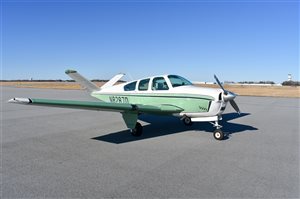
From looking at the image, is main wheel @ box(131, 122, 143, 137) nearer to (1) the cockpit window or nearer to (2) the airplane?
(2) the airplane

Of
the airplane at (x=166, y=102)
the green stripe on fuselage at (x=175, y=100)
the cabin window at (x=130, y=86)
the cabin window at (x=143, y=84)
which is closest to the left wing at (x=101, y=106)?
the airplane at (x=166, y=102)

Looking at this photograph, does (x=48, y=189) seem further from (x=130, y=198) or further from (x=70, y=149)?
(x=70, y=149)

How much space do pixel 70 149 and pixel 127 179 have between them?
2.34m

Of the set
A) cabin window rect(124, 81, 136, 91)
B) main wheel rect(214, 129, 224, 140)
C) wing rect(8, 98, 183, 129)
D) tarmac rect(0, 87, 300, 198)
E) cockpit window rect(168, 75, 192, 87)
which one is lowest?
tarmac rect(0, 87, 300, 198)

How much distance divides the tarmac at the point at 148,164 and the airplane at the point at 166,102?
64 cm

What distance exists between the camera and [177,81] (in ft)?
24.2

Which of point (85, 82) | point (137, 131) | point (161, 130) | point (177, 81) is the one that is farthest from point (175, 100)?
point (85, 82)

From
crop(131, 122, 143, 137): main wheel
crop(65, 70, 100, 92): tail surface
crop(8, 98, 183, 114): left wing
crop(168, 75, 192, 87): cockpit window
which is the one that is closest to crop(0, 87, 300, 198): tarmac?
crop(131, 122, 143, 137): main wheel

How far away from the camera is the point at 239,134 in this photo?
23.8ft

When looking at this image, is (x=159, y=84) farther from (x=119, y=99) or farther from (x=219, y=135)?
(x=219, y=135)

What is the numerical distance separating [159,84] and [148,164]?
3.50 meters

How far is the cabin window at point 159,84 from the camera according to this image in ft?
24.0

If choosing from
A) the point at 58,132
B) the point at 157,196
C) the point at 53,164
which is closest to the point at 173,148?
the point at 157,196

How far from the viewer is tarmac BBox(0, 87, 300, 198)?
3.43 m
